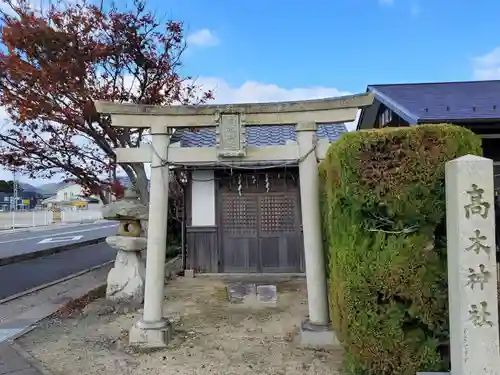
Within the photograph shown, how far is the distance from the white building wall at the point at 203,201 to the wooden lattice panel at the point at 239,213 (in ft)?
1.00

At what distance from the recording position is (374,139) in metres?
3.43

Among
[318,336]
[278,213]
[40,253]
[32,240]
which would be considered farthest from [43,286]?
[32,240]

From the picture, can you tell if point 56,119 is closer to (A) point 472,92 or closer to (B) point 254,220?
(B) point 254,220

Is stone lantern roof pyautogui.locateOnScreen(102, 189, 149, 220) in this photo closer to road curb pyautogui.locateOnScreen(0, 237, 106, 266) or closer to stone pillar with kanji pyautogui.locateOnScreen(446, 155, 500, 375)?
stone pillar with kanji pyautogui.locateOnScreen(446, 155, 500, 375)

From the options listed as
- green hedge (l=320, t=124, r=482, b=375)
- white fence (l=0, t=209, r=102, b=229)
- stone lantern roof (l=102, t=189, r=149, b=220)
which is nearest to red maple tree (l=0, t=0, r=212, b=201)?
stone lantern roof (l=102, t=189, r=149, b=220)

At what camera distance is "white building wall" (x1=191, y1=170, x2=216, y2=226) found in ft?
34.1

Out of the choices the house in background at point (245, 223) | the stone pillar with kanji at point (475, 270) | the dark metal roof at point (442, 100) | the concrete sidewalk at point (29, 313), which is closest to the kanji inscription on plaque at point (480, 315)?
the stone pillar with kanji at point (475, 270)

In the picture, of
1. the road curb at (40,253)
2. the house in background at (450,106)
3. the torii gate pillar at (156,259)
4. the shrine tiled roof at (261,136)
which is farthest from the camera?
the road curb at (40,253)

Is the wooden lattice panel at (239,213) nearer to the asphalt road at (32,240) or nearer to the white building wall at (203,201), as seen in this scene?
the white building wall at (203,201)

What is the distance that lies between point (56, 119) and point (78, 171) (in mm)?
1393

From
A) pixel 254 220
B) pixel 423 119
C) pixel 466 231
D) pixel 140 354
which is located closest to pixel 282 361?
pixel 140 354

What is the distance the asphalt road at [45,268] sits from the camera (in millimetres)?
9688

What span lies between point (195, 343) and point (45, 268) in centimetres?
916

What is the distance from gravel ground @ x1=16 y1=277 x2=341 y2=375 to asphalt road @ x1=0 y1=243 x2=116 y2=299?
3.46 m
